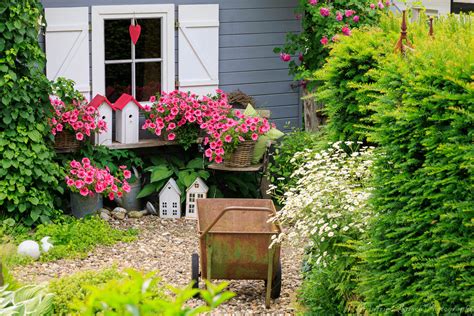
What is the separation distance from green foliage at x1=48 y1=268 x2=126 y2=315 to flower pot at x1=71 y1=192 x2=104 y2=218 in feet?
9.90

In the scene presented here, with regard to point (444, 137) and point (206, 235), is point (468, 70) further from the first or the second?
point (206, 235)

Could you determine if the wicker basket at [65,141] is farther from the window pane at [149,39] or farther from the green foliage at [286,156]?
the green foliage at [286,156]

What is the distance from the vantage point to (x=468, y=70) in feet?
14.0

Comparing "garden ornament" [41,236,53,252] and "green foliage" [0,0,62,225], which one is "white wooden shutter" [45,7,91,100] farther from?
"garden ornament" [41,236,53,252]

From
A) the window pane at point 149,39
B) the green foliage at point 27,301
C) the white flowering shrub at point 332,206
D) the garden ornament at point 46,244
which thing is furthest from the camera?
the window pane at point 149,39

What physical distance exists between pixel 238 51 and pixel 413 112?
5.42 meters

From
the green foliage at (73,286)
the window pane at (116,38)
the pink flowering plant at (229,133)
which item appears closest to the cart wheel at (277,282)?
the green foliage at (73,286)

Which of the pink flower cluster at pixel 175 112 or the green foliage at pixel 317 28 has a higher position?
the green foliage at pixel 317 28

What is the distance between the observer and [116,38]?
30.0ft

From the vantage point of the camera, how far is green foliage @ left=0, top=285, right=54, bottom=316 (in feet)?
16.3

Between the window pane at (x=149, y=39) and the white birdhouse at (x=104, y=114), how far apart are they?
732 mm

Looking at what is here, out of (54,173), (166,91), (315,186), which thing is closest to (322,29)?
(166,91)

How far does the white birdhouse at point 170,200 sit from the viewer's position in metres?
8.96

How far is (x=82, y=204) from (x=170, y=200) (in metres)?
0.92
